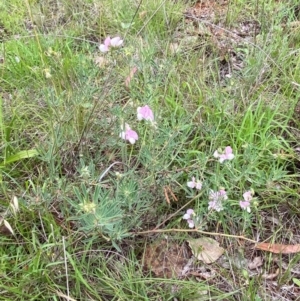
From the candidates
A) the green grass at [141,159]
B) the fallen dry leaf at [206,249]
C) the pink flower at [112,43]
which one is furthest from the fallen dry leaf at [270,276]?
the pink flower at [112,43]

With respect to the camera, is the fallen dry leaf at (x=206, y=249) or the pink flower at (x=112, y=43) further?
the fallen dry leaf at (x=206, y=249)

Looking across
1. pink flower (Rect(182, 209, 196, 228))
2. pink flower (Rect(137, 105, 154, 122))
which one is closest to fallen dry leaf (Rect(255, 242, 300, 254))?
pink flower (Rect(182, 209, 196, 228))

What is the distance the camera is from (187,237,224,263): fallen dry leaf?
1.54 metres

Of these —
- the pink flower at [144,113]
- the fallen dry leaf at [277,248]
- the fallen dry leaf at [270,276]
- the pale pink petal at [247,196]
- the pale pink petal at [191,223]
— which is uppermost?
the pink flower at [144,113]

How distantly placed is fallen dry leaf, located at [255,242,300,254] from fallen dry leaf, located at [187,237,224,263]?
0.44ft

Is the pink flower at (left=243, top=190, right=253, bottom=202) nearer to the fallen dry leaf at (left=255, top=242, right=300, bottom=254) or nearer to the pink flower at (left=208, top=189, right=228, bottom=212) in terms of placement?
the pink flower at (left=208, top=189, right=228, bottom=212)

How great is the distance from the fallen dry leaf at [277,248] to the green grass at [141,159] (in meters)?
0.03

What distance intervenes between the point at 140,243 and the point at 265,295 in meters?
0.42

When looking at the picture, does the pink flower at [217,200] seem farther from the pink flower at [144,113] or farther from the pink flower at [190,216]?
the pink flower at [144,113]

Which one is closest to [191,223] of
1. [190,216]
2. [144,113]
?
[190,216]

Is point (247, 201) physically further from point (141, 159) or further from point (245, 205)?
point (141, 159)

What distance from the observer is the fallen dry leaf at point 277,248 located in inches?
61.7

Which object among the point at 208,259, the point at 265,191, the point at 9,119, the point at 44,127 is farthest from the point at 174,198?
the point at 9,119

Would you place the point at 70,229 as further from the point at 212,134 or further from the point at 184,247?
the point at 212,134
